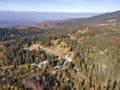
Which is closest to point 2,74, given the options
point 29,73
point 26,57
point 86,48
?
point 29,73

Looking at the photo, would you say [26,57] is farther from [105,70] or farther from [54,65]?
[105,70]

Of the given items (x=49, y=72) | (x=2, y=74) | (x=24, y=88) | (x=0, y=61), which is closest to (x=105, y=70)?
(x=49, y=72)

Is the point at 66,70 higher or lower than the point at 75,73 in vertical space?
higher

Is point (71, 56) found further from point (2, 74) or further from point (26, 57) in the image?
point (2, 74)

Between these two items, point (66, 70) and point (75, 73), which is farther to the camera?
point (66, 70)

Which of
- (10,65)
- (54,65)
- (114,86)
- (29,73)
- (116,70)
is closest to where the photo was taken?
(114,86)

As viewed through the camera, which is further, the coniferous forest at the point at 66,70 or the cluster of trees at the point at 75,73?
the coniferous forest at the point at 66,70

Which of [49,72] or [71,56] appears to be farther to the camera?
[71,56]

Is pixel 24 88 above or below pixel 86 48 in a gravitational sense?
below

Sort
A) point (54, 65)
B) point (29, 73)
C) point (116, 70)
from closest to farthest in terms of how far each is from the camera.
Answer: point (116, 70)
point (29, 73)
point (54, 65)

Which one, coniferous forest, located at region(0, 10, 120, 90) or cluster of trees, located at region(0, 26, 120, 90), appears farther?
coniferous forest, located at region(0, 10, 120, 90)
